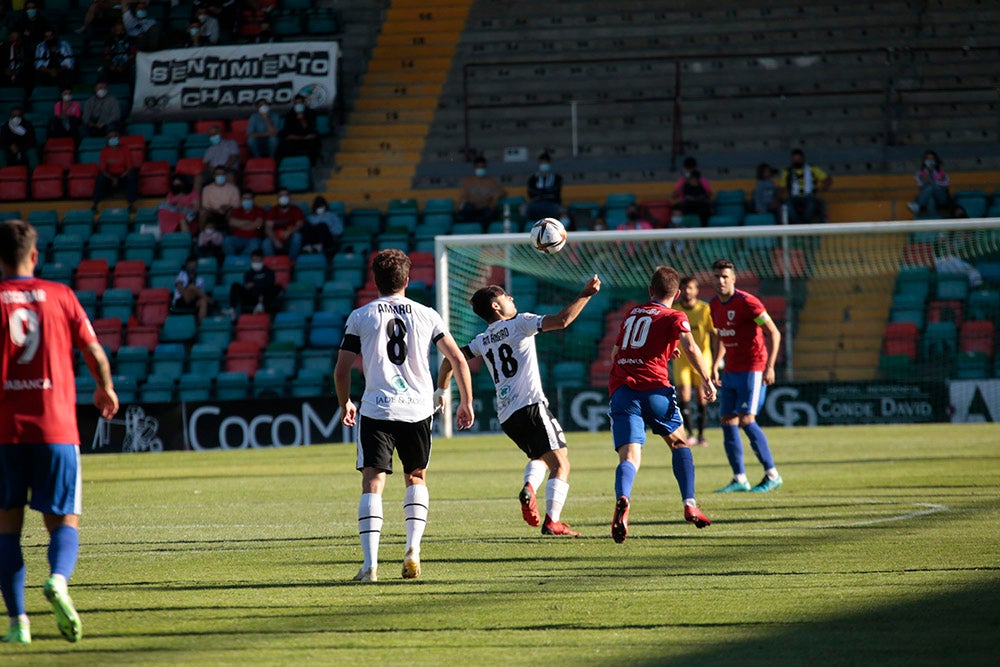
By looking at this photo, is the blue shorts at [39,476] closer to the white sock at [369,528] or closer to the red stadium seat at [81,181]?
the white sock at [369,528]

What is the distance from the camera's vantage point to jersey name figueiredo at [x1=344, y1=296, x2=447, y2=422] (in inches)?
319

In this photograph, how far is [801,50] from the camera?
29.7 metres

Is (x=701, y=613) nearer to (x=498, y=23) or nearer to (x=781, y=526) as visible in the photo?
(x=781, y=526)

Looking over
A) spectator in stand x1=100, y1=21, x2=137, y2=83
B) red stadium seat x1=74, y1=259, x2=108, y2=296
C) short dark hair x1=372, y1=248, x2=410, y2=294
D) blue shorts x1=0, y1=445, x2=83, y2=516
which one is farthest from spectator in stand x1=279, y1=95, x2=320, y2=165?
blue shorts x1=0, y1=445, x2=83, y2=516

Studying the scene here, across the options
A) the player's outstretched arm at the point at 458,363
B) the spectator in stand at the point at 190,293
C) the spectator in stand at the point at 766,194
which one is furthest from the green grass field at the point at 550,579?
the spectator in stand at the point at 766,194

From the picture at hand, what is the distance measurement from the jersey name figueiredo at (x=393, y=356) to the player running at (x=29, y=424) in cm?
217

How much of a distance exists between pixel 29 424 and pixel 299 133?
2339 cm

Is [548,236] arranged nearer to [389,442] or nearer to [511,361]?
[511,361]

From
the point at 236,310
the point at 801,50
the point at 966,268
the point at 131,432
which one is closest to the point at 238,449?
the point at 131,432

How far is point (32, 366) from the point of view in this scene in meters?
6.14

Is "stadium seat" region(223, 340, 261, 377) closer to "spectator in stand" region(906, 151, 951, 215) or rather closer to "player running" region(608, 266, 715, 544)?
"spectator in stand" region(906, 151, 951, 215)

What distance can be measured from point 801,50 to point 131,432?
16.9 m

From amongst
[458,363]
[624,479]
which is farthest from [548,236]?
[458,363]

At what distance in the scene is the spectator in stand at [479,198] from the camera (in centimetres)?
2659
